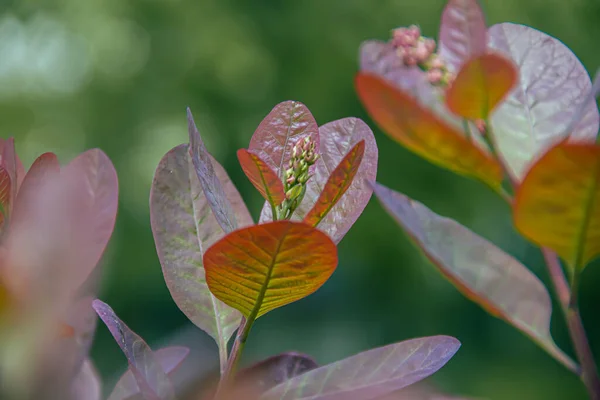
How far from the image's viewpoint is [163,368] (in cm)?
30

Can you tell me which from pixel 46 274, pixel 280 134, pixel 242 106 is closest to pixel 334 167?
pixel 280 134

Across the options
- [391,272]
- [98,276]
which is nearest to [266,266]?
[98,276]

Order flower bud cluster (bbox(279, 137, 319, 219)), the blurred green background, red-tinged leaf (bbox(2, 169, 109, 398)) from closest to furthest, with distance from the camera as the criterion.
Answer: red-tinged leaf (bbox(2, 169, 109, 398)) < flower bud cluster (bbox(279, 137, 319, 219)) < the blurred green background

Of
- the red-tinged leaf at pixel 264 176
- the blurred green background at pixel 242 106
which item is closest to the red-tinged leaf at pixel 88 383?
the red-tinged leaf at pixel 264 176

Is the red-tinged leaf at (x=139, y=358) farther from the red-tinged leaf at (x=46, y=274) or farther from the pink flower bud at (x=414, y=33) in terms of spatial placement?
the pink flower bud at (x=414, y=33)

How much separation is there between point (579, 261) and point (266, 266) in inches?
4.1

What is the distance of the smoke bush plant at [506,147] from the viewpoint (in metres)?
0.20

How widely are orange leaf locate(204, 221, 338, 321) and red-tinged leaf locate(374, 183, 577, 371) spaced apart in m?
0.03

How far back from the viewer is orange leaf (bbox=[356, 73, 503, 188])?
215 mm

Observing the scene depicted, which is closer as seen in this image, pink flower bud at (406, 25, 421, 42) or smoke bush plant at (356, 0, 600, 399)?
smoke bush plant at (356, 0, 600, 399)

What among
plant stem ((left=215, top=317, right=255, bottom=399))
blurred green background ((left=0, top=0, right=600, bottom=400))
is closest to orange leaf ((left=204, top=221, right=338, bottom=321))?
plant stem ((left=215, top=317, right=255, bottom=399))

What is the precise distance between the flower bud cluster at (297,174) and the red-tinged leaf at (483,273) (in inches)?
2.0

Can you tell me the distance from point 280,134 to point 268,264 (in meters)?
0.08

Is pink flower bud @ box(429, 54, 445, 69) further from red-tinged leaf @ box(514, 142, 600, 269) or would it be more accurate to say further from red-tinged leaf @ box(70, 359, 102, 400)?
red-tinged leaf @ box(70, 359, 102, 400)
